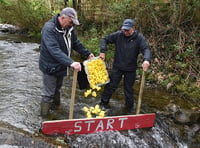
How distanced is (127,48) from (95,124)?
151 cm

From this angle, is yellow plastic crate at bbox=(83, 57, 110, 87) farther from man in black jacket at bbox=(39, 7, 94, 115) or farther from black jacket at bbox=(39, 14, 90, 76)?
black jacket at bbox=(39, 14, 90, 76)

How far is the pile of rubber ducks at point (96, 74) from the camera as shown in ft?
14.1

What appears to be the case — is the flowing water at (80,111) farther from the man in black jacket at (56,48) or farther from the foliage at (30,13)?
the foliage at (30,13)

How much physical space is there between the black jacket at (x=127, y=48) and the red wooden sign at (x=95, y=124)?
97cm

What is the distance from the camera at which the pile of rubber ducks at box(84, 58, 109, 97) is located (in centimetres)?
429

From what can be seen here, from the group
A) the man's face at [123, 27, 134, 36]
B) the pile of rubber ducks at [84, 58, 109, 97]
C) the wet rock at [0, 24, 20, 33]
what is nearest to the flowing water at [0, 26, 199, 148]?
the pile of rubber ducks at [84, 58, 109, 97]

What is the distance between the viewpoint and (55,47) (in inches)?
144

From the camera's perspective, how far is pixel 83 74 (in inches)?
175

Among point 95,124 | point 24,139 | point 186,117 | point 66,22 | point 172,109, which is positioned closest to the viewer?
point 24,139

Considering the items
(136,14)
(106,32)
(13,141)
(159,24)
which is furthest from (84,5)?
(13,141)

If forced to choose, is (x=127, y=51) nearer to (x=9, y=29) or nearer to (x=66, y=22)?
(x=66, y=22)

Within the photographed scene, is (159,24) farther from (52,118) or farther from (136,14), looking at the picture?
(52,118)

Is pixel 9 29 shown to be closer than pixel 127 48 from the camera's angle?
No

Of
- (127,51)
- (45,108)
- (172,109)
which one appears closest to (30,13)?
(45,108)
